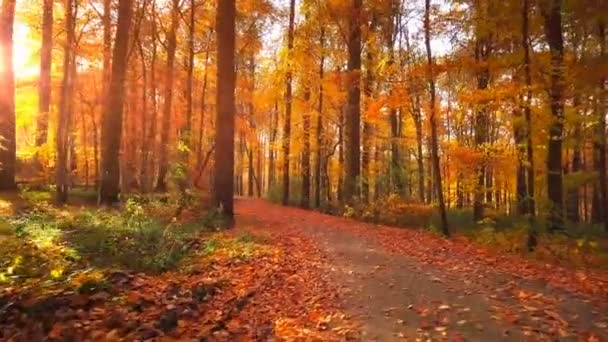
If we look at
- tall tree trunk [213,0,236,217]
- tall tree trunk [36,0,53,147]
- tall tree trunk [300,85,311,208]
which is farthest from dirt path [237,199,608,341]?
tall tree trunk [300,85,311,208]

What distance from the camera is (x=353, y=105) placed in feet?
66.6

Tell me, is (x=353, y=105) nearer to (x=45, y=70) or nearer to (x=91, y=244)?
(x=45, y=70)

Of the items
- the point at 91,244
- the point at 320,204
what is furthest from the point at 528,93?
the point at 320,204

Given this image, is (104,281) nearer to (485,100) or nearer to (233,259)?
(233,259)

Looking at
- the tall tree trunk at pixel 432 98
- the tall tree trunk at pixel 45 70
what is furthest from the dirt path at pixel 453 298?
the tall tree trunk at pixel 45 70

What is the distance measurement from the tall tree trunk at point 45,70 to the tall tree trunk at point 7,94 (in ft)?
4.10

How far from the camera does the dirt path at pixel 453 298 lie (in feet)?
18.2

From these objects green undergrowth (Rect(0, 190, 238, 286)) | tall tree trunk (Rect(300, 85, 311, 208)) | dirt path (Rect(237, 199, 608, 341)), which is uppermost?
tall tree trunk (Rect(300, 85, 311, 208))

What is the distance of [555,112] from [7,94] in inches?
637

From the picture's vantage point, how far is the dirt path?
554 cm

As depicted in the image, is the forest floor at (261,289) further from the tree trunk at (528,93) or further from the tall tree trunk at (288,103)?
the tall tree trunk at (288,103)

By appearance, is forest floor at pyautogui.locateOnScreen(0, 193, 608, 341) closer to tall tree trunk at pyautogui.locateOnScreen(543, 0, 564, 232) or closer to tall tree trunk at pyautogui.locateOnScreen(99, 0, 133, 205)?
tall tree trunk at pyautogui.locateOnScreen(99, 0, 133, 205)

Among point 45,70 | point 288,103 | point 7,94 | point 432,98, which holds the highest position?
point 45,70

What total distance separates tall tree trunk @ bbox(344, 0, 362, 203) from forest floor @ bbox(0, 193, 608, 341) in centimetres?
892
